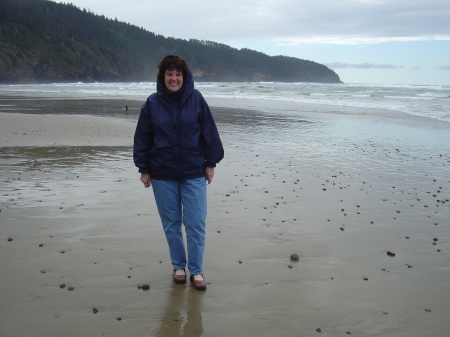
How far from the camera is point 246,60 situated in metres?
197

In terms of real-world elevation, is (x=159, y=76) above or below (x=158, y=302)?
above

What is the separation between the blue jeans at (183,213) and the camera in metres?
3.90

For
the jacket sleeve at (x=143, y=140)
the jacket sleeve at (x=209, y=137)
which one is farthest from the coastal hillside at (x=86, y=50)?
the jacket sleeve at (x=209, y=137)

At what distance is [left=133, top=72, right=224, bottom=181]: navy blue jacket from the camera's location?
3754mm

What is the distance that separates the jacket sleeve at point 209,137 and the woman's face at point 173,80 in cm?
Answer: 25

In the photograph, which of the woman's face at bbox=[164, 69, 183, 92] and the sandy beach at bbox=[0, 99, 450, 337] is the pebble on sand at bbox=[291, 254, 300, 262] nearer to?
the sandy beach at bbox=[0, 99, 450, 337]

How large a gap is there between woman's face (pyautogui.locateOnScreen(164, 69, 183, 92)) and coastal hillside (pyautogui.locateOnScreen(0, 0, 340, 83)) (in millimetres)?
84312

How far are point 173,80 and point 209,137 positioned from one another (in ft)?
1.93

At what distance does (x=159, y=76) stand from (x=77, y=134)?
10.1 m

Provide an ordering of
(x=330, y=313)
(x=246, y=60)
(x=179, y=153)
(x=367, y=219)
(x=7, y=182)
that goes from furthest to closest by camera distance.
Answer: (x=246, y=60) → (x=7, y=182) → (x=367, y=219) → (x=179, y=153) → (x=330, y=313)

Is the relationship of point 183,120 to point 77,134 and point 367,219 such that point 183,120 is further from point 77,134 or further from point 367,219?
point 77,134

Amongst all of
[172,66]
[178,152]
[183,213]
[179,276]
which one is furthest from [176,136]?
[179,276]

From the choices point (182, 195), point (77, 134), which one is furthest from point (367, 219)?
point (77, 134)

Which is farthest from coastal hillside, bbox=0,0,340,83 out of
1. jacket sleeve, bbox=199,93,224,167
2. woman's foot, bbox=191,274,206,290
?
woman's foot, bbox=191,274,206,290
